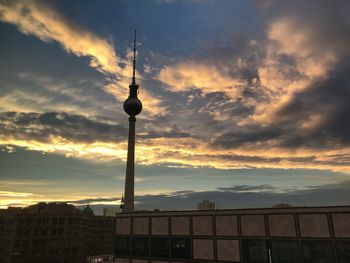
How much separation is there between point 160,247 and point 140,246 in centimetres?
369

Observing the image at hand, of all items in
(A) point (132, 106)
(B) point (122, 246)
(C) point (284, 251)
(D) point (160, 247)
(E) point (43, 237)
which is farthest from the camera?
(A) point (132, 106)

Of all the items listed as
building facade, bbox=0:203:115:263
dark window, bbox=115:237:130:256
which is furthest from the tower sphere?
dark window, bbox=115:237:130:256

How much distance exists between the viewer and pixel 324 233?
3148 cm

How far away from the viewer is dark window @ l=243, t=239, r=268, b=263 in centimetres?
3412

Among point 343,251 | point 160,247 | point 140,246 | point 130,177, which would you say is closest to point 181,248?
point 160,247

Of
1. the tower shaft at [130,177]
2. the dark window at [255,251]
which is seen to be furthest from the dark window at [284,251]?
the tower shaft at [130,177]

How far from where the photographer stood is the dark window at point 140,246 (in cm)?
4241

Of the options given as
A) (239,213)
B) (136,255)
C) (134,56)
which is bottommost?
(136,255)

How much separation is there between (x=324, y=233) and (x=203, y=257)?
15356mm

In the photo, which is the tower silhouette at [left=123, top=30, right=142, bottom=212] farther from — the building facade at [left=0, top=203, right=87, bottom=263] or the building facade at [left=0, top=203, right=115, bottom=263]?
the building facade at [left=0, top=203, right=87, bottom=263]

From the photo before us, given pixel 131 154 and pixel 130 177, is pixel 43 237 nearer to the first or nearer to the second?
pixel 130 177

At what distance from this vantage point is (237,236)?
36.1 m

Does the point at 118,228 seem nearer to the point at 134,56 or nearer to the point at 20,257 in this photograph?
the point at 20,257

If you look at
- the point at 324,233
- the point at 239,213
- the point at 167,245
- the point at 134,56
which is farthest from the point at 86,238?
the point at 324,233
